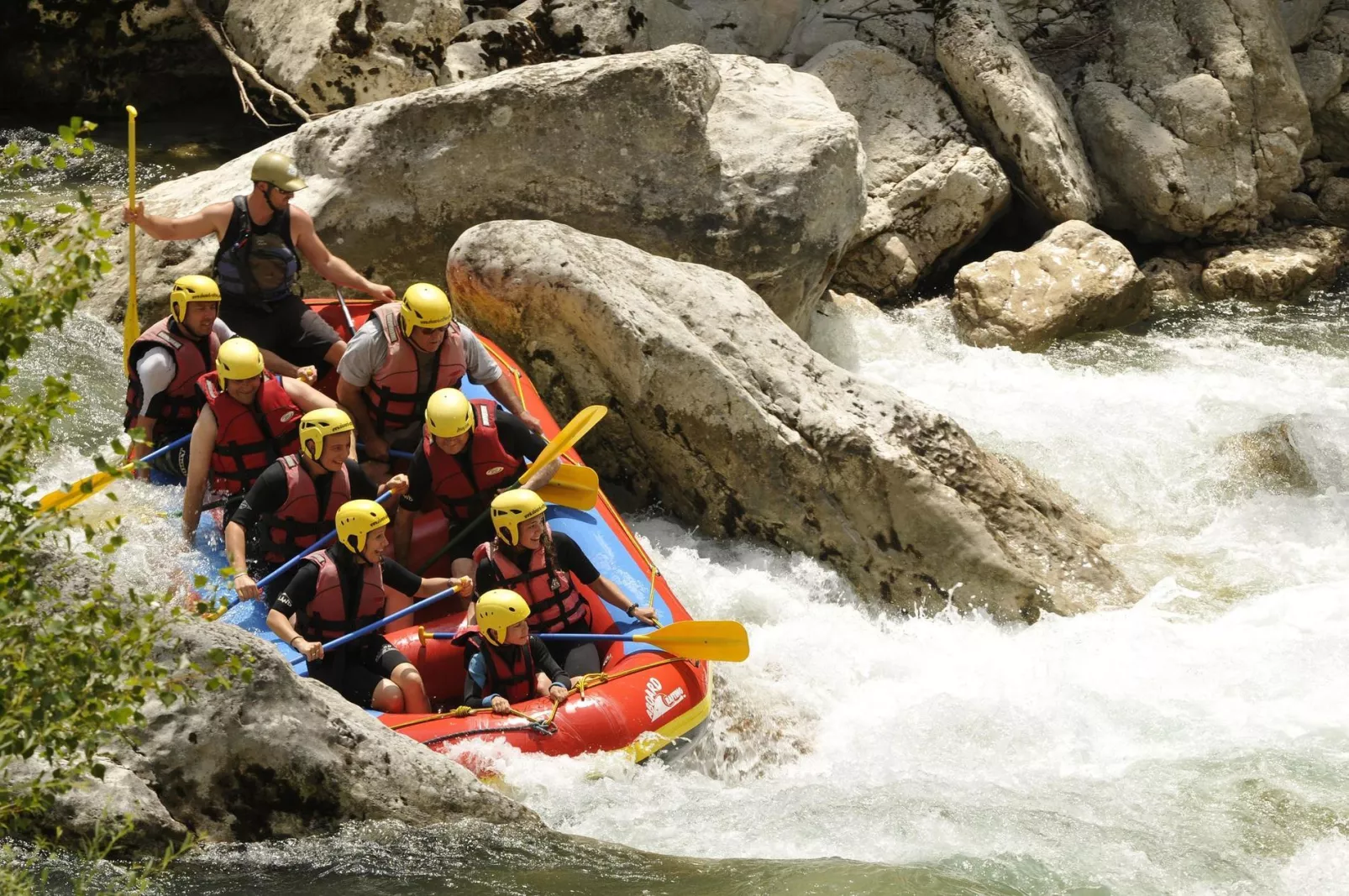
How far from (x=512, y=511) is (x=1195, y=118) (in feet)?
25.4

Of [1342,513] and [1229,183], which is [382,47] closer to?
[1229,183]

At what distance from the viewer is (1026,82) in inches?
417

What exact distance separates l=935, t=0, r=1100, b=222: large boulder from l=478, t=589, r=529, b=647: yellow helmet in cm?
692

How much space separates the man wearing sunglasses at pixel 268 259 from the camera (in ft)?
20.8

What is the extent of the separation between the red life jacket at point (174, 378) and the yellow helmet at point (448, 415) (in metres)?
1.01

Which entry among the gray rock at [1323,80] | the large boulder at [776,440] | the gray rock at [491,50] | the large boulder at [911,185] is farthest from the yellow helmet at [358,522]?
the gray rock at [1323,80]

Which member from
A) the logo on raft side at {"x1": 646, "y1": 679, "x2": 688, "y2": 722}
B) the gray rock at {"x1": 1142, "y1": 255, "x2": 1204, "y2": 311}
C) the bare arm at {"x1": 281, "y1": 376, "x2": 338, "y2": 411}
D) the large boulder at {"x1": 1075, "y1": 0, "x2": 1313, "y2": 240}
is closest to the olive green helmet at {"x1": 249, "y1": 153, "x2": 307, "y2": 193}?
the bare arm at {"x1": 281, "y1": 376, "x2": 338, "y2": 411}

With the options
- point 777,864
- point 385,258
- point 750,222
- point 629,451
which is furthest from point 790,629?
point 385,258

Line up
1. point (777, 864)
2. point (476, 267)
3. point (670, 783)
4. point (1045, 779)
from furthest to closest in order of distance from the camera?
1. point (476, 267)
2. point (1045, 779)
3. point (670, 783)
4. point (777, 864)

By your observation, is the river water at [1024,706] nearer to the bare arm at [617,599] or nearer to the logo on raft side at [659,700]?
the logo on raft side at [659,700]

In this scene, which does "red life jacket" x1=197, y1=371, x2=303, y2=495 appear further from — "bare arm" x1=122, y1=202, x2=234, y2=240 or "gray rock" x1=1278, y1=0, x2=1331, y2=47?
"gray rock" x1=1278, y1=0, x2=1331, y2=47

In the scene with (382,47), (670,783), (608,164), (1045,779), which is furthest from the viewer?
(382,47)

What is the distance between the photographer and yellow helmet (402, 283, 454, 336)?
595 centimetres

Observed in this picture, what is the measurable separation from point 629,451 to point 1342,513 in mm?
3778
